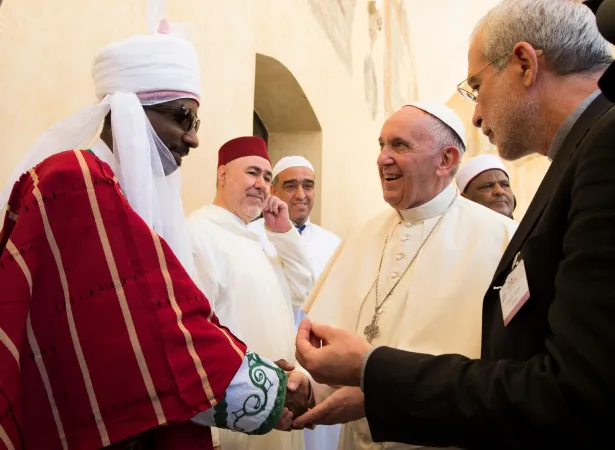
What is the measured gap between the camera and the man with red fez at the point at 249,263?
10.7ft

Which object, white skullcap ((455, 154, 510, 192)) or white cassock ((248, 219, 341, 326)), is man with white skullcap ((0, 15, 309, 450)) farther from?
white skullcap ((455, 154, 510, 192))

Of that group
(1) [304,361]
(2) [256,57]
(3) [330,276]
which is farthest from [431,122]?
(2) [256,57]

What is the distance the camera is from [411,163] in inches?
100

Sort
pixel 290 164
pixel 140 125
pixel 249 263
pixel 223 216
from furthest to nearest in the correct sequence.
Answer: pixel 290 164, pixel 223 216, pixel 249 263, pixel 140 125

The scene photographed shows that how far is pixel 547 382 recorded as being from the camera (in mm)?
1037

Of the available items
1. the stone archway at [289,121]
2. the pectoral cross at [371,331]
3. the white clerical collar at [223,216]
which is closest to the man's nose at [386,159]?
the pectoral cross at [371,331]

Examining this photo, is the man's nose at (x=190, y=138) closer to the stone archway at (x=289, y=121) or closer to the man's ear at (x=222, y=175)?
the man's ear at (x=222, y=175)

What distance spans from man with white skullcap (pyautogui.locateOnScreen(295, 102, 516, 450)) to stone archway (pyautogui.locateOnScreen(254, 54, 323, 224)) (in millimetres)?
3717

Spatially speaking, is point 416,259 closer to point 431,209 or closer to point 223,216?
point 431,209

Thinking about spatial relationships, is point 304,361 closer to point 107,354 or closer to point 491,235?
point 107,354

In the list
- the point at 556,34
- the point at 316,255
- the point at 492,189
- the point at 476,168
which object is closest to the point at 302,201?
the point at 316,255

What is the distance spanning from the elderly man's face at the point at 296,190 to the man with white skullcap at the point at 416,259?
2679 millimetres

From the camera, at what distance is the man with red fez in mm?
3250

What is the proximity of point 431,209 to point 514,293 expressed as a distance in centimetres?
133
